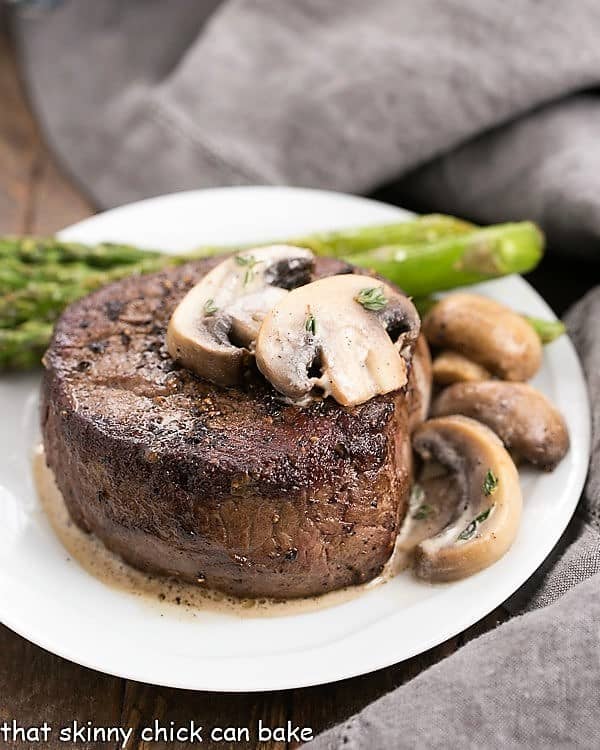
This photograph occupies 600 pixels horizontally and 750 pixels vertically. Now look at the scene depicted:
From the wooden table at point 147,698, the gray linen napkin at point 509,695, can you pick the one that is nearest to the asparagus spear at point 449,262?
the wooden table at point 147,698

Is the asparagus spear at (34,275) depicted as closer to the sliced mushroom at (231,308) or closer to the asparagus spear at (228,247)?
the asparagus spear at (228,247)

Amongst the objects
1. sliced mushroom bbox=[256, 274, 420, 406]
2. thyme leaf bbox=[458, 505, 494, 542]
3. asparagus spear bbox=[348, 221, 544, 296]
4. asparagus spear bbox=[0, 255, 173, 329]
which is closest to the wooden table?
thyme leaf bbox=[458, 505, 494, 542]

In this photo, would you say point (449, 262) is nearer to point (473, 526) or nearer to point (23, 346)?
point (473, 526)

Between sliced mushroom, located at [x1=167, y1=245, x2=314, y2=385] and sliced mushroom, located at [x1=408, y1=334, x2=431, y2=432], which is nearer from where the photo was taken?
sliced mushroom, located at [x1=167, y1=245, x2=314, y2=385]

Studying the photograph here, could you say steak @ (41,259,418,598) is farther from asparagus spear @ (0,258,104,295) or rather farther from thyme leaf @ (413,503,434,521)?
asparagus spear @ (0,258,104,295)

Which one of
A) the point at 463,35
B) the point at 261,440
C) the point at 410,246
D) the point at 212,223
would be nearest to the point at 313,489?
the point at 261,440

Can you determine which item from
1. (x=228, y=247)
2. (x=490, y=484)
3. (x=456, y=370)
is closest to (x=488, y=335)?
(x=456, y=370)
